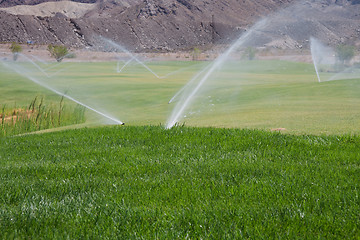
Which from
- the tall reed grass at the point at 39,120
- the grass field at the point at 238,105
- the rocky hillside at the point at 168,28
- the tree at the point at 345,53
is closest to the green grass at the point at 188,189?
the grass field at the point at 238,105

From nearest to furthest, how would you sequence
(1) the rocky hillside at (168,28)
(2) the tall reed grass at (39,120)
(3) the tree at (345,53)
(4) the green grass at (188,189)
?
(4) the green grass at (188,189), (2) the tall reed grass at (39,120), (3) the tree at (345,53), (1) the rocky hillside at (168,28)

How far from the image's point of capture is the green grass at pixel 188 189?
95.2 inches

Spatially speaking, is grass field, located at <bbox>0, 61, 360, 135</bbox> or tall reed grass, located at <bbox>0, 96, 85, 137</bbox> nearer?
grass field, located at <bbox>0, 61, 360, 135</bbox>

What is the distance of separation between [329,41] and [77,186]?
163m

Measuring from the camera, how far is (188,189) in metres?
3.11

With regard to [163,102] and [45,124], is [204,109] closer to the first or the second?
[163,102]

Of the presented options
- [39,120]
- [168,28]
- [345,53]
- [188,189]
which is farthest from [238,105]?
[168,28]

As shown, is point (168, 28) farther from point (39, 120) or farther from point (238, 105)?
point (238, 105)

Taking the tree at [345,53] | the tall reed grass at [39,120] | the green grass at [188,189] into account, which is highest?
the green grass at [188,189]

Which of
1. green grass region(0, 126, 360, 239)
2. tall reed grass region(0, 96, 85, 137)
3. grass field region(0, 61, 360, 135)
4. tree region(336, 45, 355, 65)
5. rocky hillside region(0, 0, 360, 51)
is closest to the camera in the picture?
green grass region(0, 126, 360, 239)

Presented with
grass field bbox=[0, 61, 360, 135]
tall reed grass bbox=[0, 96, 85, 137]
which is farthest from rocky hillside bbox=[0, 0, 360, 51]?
tall reed grass bbox=[0, 96, 85, 137]

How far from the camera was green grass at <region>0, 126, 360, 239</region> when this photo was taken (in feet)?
7.93

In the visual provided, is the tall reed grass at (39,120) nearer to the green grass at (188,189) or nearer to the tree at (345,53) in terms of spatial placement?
the green grass at (188,189)

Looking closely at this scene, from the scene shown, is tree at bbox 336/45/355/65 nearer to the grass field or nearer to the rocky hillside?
the grass field
